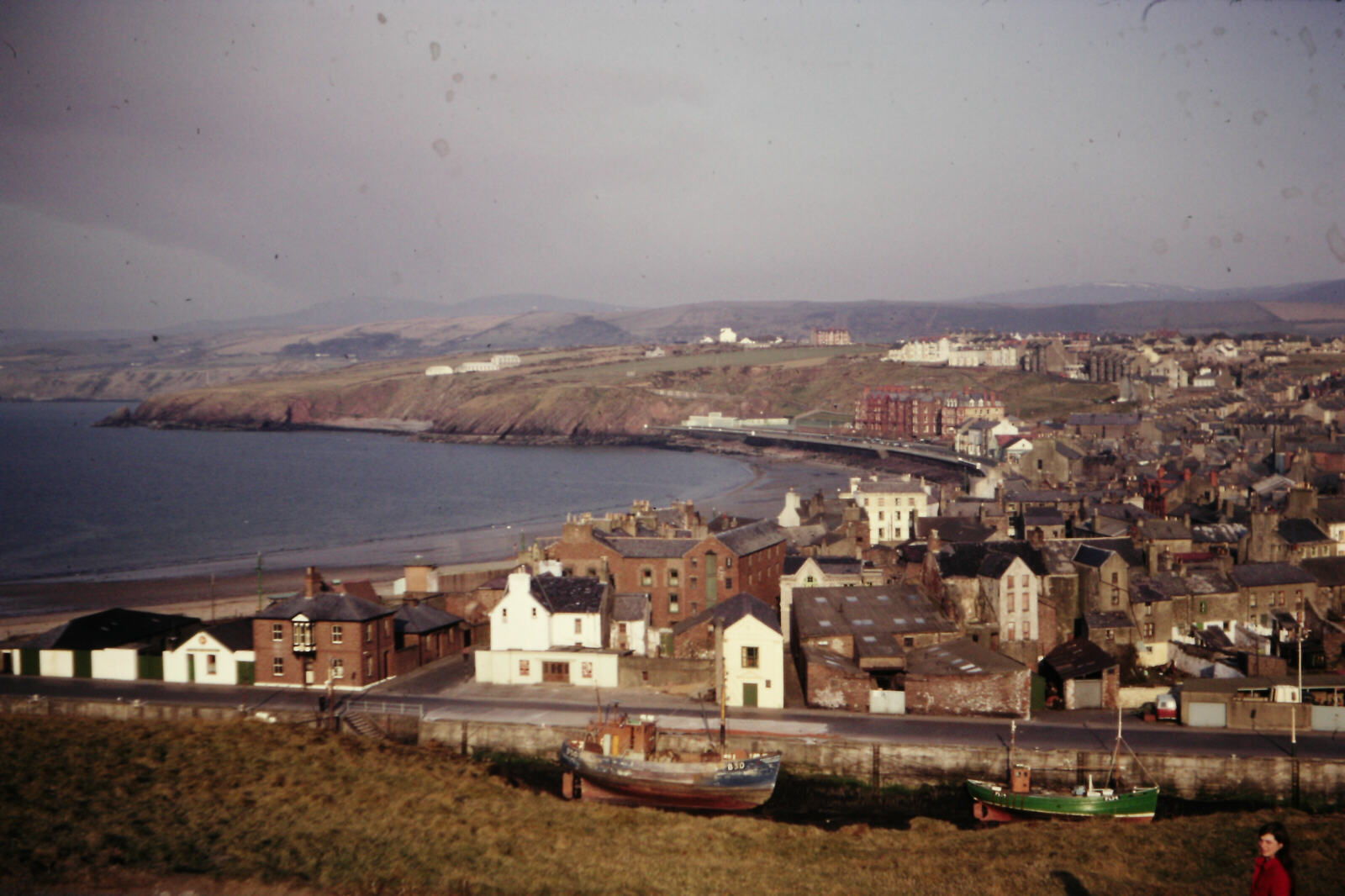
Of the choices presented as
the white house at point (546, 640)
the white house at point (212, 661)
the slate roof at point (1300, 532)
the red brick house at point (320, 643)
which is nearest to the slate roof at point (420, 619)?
the red brick house at point (320, 643)

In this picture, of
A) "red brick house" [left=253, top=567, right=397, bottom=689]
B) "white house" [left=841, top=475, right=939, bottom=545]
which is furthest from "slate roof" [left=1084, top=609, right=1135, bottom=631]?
"white house" [left=841, top=475, right=939, bottom=545]

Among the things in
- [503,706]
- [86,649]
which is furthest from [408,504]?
[503,706]

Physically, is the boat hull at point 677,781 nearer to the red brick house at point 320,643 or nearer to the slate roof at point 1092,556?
the red brick house at point 320,643

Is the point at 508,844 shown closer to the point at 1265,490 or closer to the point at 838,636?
the point at 838,636

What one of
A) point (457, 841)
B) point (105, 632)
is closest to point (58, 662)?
point (105, 632)

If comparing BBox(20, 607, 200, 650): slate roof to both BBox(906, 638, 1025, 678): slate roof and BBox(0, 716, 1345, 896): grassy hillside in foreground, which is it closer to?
BBox(0, 716, 1345, 896): grassy hillside in foreground
